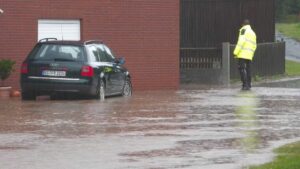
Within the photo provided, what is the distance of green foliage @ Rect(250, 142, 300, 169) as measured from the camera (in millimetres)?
10430

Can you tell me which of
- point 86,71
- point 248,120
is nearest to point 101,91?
point 86,71

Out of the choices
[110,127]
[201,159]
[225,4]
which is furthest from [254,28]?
[201,159]

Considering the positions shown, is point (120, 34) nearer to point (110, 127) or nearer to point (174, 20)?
point (174, 20)

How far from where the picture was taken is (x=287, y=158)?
11.3 metres

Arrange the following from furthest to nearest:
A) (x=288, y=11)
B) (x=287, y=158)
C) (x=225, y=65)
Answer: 1. (x=288, y=11)
2. (x=225, y=65)
3. (x=287, y=158)

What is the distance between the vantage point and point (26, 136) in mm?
14039

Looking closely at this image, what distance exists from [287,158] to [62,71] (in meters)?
10.8

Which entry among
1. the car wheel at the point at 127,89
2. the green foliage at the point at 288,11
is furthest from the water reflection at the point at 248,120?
the green foliage at the point at 288,11

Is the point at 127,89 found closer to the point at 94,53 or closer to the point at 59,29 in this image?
the point at 94,53

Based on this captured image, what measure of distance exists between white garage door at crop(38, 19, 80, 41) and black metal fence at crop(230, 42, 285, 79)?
6.91 m

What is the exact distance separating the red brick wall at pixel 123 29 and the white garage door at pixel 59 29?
7.6 inches

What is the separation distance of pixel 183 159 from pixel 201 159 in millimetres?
224

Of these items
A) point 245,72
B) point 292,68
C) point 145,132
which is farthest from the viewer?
point 292,68

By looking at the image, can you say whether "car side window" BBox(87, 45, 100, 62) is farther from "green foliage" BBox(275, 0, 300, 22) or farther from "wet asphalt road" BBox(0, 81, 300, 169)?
"green foliage" BBox(275, 0, 300, 22)
